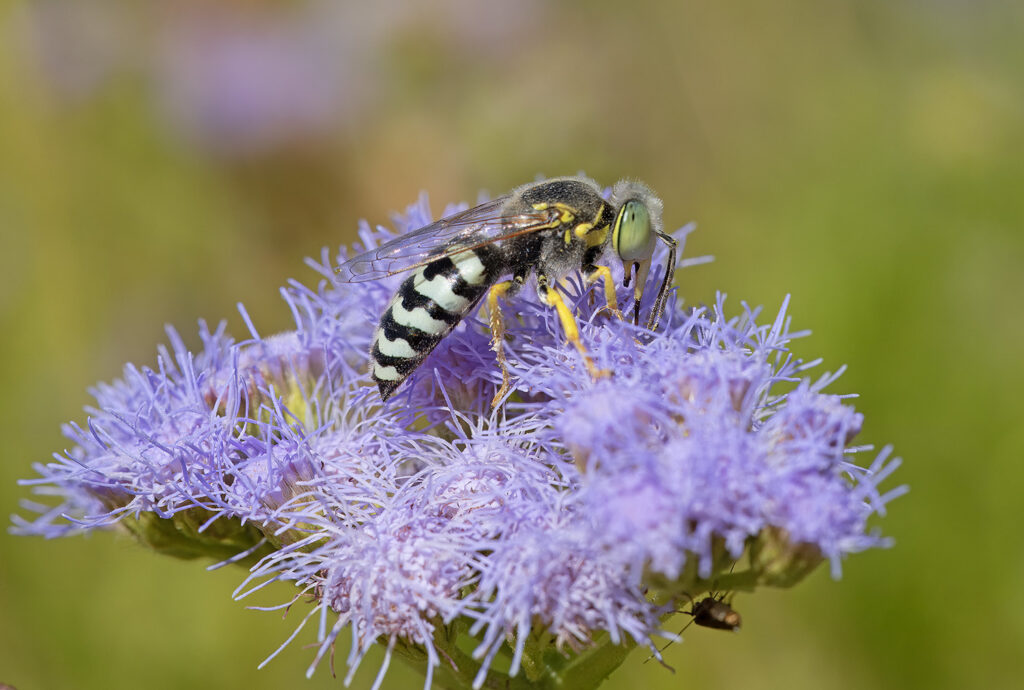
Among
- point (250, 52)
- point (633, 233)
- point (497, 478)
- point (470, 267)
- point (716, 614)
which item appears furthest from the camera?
point (250, 52)

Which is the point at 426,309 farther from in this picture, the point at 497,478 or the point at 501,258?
the point at 497,478

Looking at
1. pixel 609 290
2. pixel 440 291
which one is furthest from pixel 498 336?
pixel 609 290

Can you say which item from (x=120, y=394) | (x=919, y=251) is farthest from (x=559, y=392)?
(x=919, y=251)

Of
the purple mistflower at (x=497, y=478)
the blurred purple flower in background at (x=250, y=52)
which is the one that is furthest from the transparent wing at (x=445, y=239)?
the blurred purple flower in background at (x=250, y=52)

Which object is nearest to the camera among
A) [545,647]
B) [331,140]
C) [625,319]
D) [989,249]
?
[545,647]

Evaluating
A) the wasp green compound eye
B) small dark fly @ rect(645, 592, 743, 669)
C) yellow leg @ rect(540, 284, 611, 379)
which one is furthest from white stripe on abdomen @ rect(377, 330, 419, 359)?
small dark fly @ rect(645, 592, 743, 669)

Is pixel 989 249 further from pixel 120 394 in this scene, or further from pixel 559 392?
pixel 120 394

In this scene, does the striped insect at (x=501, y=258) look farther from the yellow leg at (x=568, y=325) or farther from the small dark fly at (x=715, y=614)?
the small dark fly at (x=715, y=614)
